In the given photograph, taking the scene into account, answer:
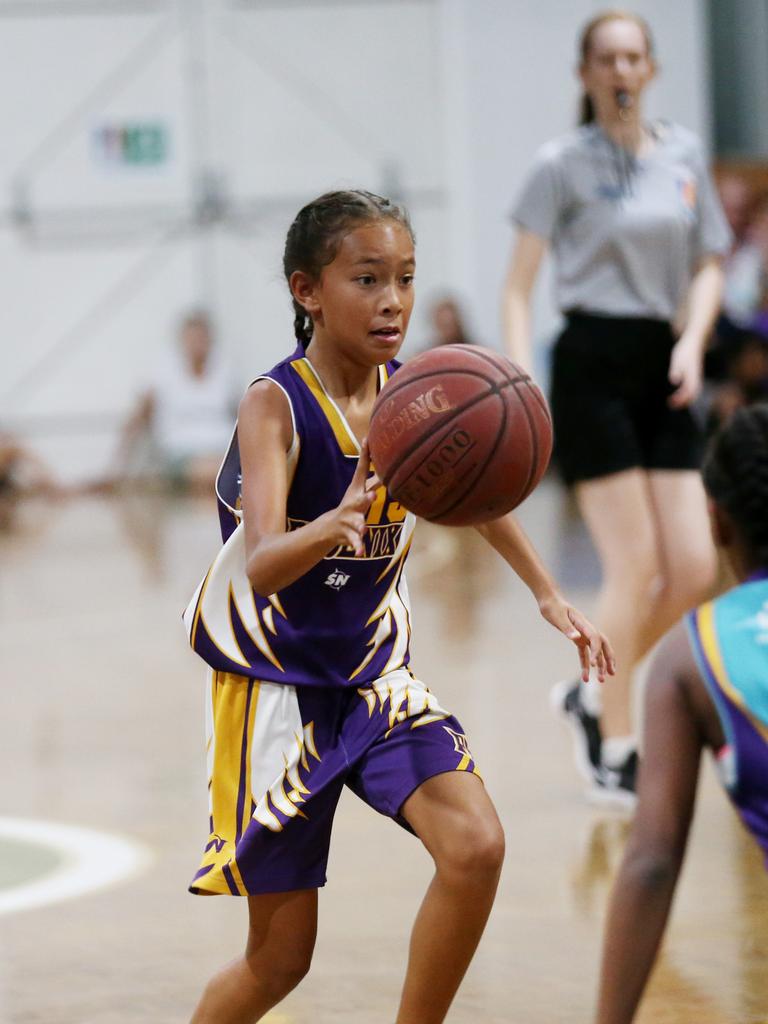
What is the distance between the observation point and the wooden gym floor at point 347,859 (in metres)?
3.32

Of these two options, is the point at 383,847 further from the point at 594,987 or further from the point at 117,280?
the point at 117,280

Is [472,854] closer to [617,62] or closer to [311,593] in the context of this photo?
[311,593]

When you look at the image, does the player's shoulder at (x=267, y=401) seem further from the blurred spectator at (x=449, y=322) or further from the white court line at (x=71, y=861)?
the blurred spectator at (x=449, y=322)

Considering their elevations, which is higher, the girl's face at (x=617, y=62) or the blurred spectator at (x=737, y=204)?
the girl's face at (x=617, y=62)

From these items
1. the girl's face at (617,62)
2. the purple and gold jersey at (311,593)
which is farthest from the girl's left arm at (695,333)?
the purple and gold jersey at (311,593)

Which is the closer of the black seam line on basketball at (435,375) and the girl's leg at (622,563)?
Answer: the black seam line on basketball at (435,375)

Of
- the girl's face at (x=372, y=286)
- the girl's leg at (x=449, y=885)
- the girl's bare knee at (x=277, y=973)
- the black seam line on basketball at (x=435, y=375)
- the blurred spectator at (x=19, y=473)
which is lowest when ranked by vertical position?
the blurred spectator at (x=19, y=473)

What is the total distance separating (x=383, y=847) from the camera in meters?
4.31

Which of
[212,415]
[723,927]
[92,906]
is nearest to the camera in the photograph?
[723,927]

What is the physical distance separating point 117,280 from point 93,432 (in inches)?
50.3

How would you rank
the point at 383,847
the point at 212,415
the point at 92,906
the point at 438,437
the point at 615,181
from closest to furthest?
the point at 438,437, the point at 92,906, the point at 383,847, the point at 615,181, the point at 212,415

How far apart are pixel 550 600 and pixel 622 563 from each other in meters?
1.83

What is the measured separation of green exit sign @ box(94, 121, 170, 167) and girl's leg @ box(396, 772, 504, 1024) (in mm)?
12529

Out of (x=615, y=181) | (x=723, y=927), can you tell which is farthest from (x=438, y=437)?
(x=615, y=181)
